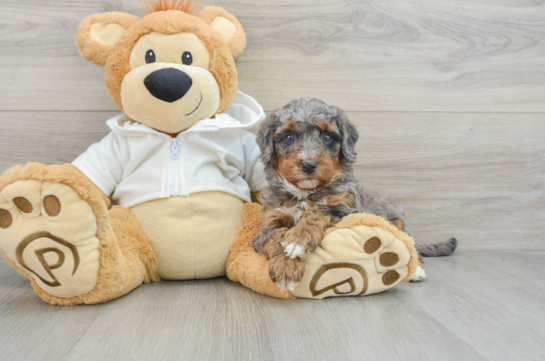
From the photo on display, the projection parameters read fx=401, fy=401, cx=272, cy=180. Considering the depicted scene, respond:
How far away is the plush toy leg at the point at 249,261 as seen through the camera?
5.04 feet

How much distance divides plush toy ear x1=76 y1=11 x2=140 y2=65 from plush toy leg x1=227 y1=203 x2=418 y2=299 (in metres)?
1.12

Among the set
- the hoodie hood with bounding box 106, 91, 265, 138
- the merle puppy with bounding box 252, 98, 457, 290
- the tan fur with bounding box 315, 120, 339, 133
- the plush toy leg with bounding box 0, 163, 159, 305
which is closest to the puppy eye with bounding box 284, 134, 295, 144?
the merle puppy with bounding box 252, 98, 457, 290

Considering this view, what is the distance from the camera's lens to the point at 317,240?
4.71ft

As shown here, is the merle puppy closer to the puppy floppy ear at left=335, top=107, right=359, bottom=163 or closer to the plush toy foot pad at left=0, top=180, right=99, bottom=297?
the puppy floppy ear at left=335, top=107, right=359, bottom=163

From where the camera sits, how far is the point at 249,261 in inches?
63.4

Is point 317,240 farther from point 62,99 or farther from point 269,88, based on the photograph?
point 62,99

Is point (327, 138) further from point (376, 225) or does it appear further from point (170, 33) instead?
point (170, 33)

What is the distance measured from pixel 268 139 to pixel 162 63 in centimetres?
52

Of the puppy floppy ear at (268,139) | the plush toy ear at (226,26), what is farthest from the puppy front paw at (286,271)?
the plush toy ear at (226,26)

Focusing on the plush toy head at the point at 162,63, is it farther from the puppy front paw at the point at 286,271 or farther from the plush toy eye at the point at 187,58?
the puppy front paw at the point at 286,271

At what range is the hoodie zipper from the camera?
168 centimetres

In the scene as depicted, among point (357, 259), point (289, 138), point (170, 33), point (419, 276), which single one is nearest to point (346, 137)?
point (289, 138)

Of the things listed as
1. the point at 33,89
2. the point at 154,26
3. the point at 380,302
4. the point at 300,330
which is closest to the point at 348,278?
the point at 380,302

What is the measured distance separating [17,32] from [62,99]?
38 centimetres
